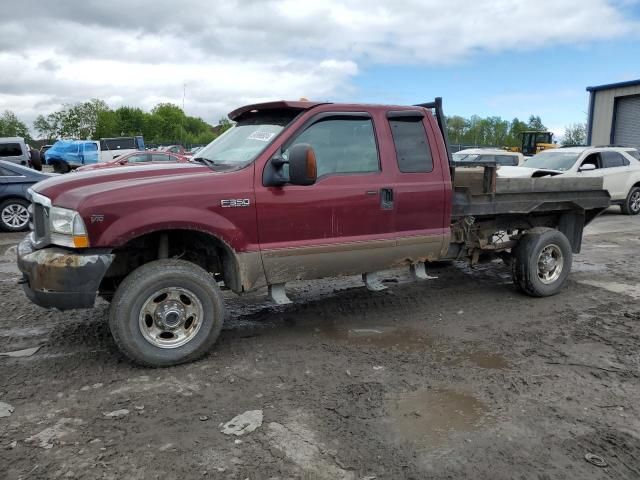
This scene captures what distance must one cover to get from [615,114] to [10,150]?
2499 cm

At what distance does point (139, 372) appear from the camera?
4020mm

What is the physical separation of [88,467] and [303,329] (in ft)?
8.19

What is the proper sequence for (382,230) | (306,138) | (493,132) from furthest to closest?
(493,132) < (382,230) < (306,138)

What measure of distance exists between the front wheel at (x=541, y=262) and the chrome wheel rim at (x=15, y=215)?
9721 mm

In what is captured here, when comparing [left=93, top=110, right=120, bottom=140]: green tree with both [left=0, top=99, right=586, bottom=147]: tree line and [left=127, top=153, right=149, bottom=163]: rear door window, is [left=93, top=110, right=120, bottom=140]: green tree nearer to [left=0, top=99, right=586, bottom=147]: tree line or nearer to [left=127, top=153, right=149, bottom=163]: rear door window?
[left=0, top=99, right=586, bottom=147]: tree line

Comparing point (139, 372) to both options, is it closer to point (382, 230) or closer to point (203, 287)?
point (203, 287)

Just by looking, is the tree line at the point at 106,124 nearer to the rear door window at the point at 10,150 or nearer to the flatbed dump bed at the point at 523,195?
the rear door window at the point at 10,150

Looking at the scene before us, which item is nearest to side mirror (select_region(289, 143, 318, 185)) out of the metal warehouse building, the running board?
the running board

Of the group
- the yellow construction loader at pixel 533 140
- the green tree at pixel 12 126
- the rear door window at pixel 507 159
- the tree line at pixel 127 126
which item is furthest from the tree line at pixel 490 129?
the green tree at pixel 12 126

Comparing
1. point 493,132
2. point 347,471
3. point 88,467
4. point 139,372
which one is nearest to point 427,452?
point 347,471

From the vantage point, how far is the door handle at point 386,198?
4.79 metres

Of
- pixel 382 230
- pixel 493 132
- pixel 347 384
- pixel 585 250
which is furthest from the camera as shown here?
pixel 493 132

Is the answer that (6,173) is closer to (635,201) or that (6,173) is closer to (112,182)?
(112,182)

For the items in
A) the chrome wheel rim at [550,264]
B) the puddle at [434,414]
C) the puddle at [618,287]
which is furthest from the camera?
the puddle at [618,287]
